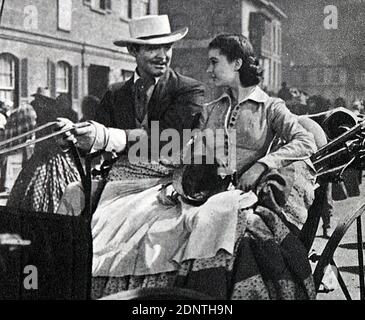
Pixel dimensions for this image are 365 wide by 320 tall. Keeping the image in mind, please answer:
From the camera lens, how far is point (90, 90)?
2514 mm

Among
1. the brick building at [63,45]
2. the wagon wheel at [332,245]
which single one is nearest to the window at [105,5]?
the brick building at [63,45]

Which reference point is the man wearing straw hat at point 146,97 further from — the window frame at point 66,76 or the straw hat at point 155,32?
the window frame at point 66,76

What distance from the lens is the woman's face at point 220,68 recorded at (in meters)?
Answer: 2.34

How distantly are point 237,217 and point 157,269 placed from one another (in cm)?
37

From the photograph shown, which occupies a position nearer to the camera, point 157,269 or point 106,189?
point 157,269

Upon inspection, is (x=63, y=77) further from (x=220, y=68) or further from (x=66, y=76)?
(x=220, y=68)

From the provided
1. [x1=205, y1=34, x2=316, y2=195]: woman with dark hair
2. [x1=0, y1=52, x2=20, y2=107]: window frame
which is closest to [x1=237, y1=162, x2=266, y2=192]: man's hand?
[x1=205, y1=34, x2=316, y2=195]: woman with dark hair

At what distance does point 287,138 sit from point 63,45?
1028 millimetres

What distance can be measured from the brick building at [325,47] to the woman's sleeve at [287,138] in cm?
12

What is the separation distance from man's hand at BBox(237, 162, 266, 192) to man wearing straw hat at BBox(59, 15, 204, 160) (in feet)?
1.03

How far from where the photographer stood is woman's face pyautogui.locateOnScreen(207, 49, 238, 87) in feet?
7.69

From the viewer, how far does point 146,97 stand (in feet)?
8.25
